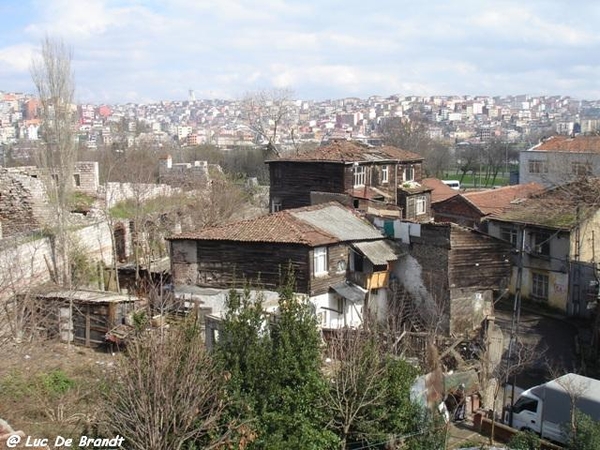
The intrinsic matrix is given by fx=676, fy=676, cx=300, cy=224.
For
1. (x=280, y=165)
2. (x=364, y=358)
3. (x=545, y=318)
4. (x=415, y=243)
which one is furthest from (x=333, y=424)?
(x=280, y=165)

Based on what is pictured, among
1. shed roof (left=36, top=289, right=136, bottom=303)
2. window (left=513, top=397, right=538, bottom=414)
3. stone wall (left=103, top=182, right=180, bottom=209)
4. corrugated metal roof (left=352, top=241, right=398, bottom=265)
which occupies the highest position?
stone wall (left=103, top=182, right=180, bottom=209)

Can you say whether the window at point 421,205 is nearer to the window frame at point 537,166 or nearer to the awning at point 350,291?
the awning at point 350,291

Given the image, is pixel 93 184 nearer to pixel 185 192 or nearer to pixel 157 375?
pixel 185 192

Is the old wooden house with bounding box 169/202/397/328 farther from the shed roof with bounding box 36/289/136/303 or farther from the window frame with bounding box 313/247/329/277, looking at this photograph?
the shed roof with bounding box 36/289/136/303

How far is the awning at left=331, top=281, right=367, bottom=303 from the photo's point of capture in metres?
18.8

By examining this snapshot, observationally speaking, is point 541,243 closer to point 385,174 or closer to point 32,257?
point 385,174

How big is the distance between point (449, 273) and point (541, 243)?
5905mm

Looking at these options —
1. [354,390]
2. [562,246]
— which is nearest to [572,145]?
[562,246]

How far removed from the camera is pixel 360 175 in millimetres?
27281

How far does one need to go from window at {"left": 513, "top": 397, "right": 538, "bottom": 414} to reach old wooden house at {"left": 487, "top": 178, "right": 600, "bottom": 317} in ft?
29.7

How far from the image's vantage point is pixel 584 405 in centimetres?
1230

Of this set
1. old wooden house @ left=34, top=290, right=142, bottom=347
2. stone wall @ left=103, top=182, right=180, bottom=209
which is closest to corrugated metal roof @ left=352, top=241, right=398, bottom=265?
old wooden house @ left=34, top=290, right=142, bottom=347

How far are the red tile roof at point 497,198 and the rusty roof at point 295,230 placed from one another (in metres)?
9.67

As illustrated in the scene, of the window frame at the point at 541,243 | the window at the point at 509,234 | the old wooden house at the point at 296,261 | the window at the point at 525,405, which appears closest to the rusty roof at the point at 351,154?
the window at the point at 509,234
